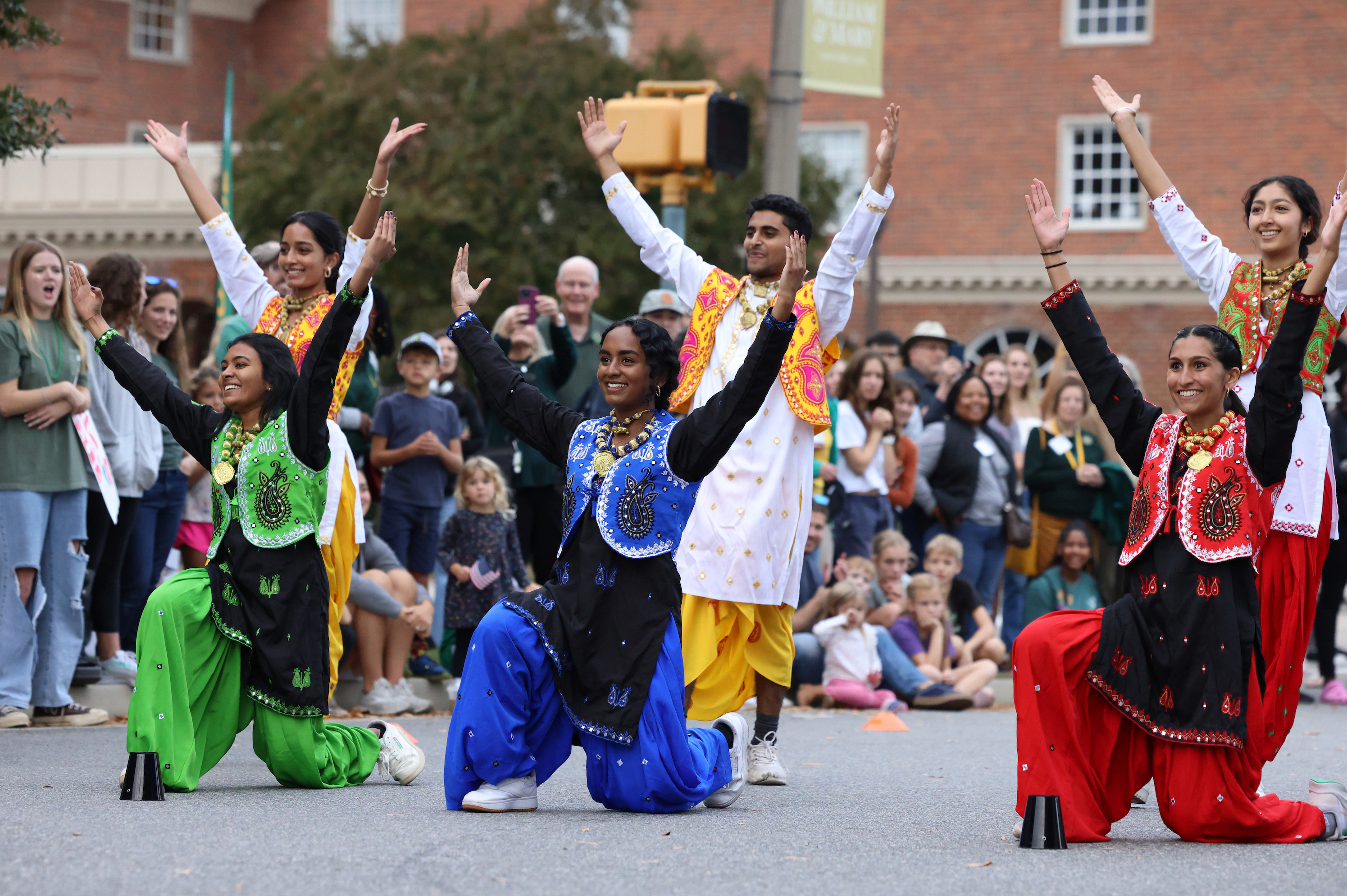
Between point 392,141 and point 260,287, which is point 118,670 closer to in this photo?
point 260,287

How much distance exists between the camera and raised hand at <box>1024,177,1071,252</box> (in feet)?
18.2

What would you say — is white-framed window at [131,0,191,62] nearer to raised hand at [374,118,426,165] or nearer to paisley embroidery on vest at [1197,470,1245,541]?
raised hand at [374,118,426,165]

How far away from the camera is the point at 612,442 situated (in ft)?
19.1

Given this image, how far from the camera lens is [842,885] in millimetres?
4527

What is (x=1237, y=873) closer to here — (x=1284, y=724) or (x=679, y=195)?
(x=1284, y=724)

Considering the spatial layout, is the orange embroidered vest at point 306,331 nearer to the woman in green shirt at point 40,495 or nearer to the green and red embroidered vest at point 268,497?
the green and red embroidered vest at point 268,497

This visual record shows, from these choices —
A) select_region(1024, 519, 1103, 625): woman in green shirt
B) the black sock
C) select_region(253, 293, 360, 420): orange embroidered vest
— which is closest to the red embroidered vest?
the black sock

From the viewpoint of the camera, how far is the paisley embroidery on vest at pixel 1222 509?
5312mm

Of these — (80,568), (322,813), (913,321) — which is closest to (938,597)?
(80,568)

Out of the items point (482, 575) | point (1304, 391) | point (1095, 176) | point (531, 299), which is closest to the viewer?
point (1304, 391)

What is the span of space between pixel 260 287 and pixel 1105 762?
3886 millimetres

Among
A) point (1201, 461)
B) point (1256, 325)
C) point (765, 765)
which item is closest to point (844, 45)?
point (1256, 325)

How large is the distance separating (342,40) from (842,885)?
102 feet

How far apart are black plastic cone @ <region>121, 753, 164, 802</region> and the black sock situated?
2.23 meters
